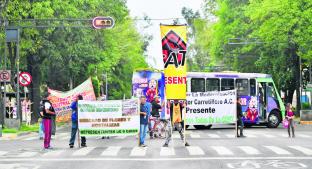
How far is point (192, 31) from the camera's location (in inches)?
5438

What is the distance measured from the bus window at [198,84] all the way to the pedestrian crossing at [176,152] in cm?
1633

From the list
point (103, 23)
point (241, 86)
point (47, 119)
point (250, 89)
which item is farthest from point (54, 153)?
point (250, 89)

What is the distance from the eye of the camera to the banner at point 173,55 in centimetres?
2298

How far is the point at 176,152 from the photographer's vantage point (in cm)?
2100

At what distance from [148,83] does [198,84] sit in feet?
10.4

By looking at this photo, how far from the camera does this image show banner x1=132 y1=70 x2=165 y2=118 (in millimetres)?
38281

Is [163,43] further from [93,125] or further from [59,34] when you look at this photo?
[59,34]

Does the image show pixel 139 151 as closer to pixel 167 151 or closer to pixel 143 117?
pixel 167 151

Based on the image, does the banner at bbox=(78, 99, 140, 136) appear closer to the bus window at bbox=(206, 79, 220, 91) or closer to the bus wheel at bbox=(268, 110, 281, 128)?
the bus window at bbox=(206, 79, 220, 91)

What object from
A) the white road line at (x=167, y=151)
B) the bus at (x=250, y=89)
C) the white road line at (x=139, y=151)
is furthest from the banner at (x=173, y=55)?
the bus at (x=250, y=89)

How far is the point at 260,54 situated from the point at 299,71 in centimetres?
636

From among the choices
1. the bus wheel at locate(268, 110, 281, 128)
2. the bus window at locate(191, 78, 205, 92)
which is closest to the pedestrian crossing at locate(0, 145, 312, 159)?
the bus window at locate(191, 78, 205, 92)

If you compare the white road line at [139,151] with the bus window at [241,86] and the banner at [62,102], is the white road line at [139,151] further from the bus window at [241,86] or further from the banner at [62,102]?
the banner at [62,102]

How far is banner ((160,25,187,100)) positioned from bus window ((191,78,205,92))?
16.5 metres
